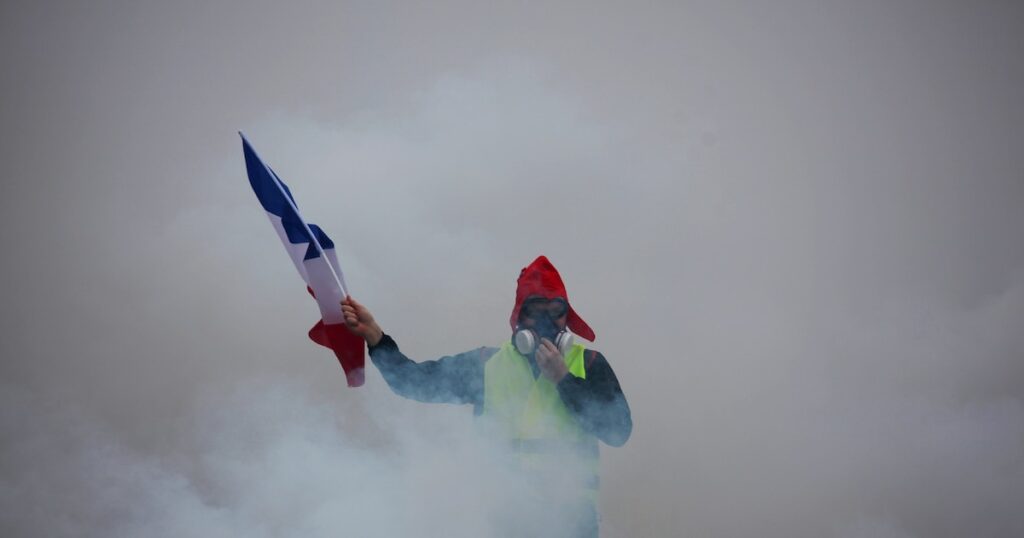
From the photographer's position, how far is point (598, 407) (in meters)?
3.80

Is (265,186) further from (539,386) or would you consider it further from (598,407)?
(598,407)

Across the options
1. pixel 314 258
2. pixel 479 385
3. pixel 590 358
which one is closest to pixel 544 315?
pixel 590 358

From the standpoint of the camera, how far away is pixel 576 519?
12.5 feet

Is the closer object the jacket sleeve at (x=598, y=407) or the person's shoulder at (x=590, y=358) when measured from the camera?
the jacket sleeve at (x=598, y=407)

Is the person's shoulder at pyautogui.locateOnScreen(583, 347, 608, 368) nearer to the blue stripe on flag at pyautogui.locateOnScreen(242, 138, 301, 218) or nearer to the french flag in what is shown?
the french flag

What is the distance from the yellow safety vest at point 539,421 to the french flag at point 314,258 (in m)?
0.63

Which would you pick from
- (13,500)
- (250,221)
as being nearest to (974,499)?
(250,221)

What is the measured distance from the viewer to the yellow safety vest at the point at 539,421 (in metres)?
3.79

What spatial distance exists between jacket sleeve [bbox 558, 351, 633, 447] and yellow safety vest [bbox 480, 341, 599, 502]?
0.05 meters

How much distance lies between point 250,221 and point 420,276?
1.28 m

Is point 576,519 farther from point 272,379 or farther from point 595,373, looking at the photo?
point 272,379

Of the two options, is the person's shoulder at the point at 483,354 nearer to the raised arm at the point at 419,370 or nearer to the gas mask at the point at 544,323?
the raised arm at the point at 419,370

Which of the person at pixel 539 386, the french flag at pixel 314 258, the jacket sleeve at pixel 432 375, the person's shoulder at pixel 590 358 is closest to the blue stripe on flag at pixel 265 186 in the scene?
the french flag at pixel 314 258

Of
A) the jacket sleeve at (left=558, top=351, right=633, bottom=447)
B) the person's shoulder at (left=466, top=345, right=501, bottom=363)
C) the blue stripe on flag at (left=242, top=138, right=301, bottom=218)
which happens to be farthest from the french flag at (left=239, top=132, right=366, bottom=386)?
the jacket sleeve at (left=558, top=351, right=633, bottom=447)
